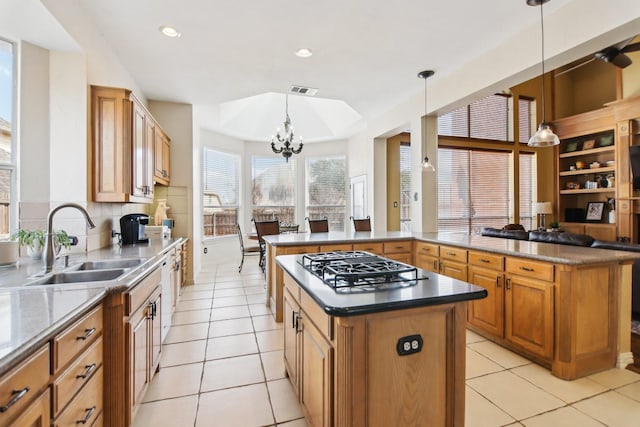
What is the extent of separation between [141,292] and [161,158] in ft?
9.19

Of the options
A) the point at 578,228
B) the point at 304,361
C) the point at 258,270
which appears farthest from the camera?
the point at 578,228

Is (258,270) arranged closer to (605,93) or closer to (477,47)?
(477,47)

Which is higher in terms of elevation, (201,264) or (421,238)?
(421,238)

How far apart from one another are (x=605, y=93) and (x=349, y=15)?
7362mm

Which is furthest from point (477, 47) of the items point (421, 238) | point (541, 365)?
point (541, 365)

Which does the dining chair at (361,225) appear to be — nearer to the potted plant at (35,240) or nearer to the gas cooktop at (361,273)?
the gas cooktop at (361,273)

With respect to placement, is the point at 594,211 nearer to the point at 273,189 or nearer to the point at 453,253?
the point at 453,253

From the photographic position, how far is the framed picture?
6215 millimetres

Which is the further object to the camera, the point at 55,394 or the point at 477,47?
the point at 477,47

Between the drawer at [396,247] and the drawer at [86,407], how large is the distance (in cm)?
298

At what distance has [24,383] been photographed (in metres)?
0.90

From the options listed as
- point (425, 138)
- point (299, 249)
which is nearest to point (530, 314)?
point (299, 249)

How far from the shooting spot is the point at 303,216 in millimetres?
7531

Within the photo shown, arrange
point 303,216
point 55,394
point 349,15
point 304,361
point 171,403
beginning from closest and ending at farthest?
point 55,394, point 304,361, point 171,403, point 349,15, point 303,216
